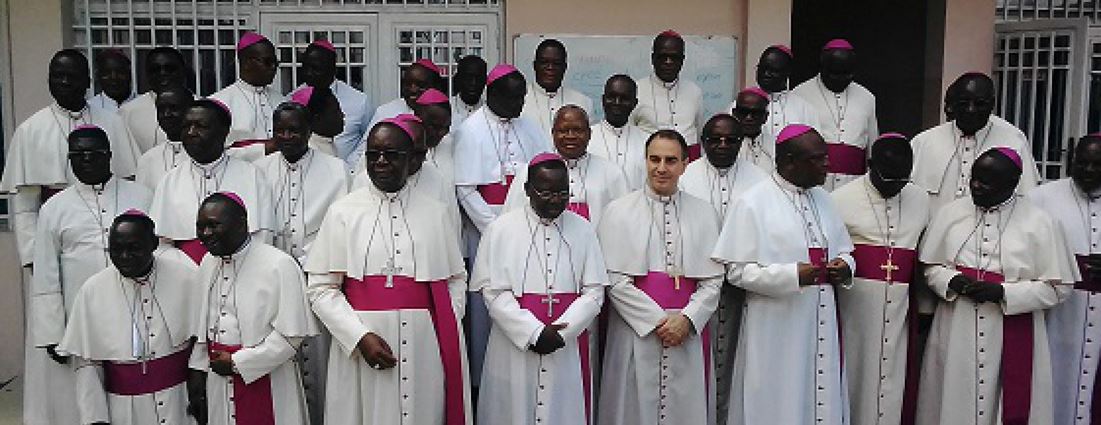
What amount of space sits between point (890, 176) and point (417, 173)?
247 centimetres

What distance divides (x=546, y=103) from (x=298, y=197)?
6.12 feet

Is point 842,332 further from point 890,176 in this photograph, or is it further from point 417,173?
point 417,173

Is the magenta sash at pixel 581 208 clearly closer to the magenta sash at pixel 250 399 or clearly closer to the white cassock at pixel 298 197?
the white cassock at pixel 298 197

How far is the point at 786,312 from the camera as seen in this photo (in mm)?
4602

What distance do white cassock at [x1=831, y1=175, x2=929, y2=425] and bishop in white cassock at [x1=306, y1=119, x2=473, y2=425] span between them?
2.18m

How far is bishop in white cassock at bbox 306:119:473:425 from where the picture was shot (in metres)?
4.19

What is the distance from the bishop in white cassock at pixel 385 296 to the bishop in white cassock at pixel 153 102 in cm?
217

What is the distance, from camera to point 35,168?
5.23 meters

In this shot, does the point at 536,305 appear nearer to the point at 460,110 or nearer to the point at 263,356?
the point at 263,356

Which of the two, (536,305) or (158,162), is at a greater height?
(158,162)

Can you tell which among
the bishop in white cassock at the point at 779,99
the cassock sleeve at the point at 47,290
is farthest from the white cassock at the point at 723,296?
the cassock sleeve at the point at 47,290

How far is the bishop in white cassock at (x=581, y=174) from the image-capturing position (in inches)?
194

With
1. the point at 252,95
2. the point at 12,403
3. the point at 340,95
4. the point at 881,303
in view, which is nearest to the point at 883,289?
the point at 881,303

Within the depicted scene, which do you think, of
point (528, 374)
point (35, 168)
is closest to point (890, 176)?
point (528, 374)
